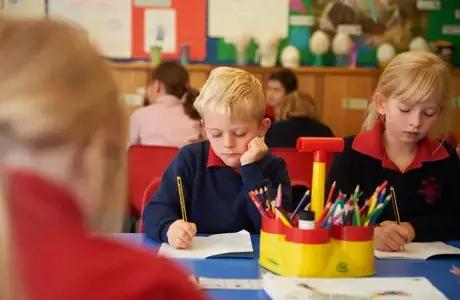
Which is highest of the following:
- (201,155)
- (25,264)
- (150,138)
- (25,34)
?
(25,34)

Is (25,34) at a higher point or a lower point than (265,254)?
higher

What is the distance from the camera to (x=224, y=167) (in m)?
1.80

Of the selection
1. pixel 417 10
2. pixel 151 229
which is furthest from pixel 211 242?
pixel 417 10

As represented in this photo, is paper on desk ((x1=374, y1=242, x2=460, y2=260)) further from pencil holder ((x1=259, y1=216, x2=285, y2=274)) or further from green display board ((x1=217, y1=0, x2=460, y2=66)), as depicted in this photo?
green display board ((x1=217, y1=0, x2=460, y2=66))

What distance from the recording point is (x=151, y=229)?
5.26 feet

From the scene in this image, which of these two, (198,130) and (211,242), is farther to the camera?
(198,130)

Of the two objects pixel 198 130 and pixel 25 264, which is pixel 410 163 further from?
pixel 198 130

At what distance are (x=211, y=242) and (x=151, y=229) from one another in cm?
16

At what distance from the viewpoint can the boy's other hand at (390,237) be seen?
153 centimetres

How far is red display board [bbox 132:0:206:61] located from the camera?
487 cm

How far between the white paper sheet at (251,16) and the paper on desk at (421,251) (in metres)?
3.41

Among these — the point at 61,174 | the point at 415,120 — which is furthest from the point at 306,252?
the point at 61,174

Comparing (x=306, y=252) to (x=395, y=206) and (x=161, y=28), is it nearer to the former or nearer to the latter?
(x=395, y=206)

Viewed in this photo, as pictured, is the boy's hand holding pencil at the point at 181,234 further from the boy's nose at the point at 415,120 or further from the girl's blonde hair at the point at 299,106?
the girl's blonde hair at the point at 299,106
